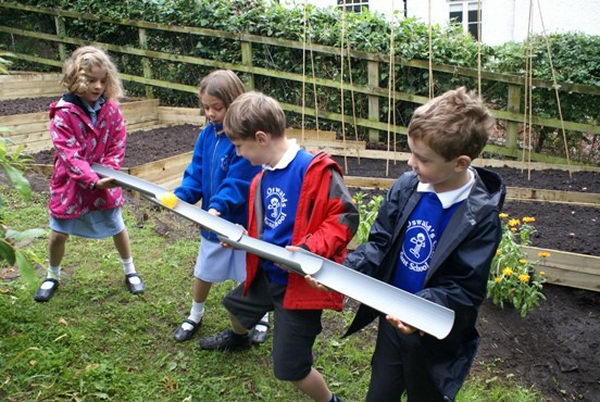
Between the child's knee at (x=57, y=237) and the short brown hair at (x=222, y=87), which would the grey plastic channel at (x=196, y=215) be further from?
the child's knee at (x=57, y=237)

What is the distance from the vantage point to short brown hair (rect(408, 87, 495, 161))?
175 centimetres

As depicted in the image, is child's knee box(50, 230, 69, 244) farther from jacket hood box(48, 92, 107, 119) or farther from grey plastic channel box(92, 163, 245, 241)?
grey plastic channel box(92, 163, 245, 241)

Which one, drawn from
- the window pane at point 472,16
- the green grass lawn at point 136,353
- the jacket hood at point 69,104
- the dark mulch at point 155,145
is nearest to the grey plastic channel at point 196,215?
the jacket hood at point 69,104

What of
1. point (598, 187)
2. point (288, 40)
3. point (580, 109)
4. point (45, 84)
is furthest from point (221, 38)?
point (598, 187)

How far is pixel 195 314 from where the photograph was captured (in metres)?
3.19

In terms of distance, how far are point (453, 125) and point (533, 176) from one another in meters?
4.65

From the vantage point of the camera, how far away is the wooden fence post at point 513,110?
643cm

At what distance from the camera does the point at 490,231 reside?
1.75m

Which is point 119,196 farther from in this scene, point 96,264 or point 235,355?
point 235,355

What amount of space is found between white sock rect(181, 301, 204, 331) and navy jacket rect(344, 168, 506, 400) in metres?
1.45

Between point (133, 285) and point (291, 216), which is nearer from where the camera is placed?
point (291, 216)

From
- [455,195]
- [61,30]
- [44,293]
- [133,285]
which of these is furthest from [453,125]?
[61,30]

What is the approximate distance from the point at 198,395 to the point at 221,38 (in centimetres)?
706

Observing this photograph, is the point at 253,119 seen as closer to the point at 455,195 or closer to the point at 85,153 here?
the point at 455,195
